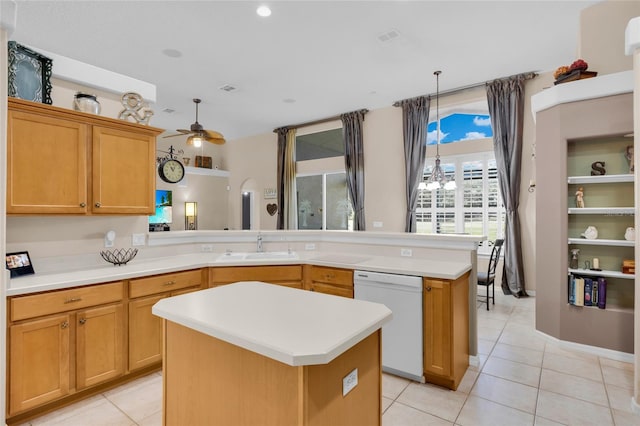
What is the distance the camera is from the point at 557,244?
3.24m

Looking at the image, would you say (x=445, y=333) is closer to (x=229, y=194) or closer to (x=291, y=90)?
(x=291, y=90)

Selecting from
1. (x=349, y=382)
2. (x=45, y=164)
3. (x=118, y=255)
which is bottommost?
(x=349, y=382)

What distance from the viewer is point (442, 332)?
94.2 inches

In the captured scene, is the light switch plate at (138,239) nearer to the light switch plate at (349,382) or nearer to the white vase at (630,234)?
the light switch plate at (349,382)

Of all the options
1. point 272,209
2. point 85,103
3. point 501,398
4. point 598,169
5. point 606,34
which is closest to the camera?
point 501,398

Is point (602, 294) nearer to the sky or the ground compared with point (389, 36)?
nearer to the ground

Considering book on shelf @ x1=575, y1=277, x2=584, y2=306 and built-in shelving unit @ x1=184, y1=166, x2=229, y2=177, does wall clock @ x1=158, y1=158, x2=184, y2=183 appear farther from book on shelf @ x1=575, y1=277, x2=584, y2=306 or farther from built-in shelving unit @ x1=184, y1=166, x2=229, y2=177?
book on shelf @ x1=575, y1=277, x2=584, y2=306

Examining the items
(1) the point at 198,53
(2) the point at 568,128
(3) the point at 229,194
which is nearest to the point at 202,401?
(2) the point at 568,128

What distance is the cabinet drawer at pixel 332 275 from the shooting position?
9.32 feet

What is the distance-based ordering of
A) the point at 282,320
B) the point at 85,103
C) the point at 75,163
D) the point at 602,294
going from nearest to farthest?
the point at 282,320 → the point at 75,163 → the point at 85,103 → the point at 602,294

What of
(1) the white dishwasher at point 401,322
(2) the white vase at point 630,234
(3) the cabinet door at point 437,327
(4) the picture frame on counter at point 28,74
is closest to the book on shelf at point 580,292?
(2) the white vase at point 630,234

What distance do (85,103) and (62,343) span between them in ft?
6.04

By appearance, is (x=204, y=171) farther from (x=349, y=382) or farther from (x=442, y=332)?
(x=349, y=382)

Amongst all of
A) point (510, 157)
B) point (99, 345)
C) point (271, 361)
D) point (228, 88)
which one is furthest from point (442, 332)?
point (228, 88)
